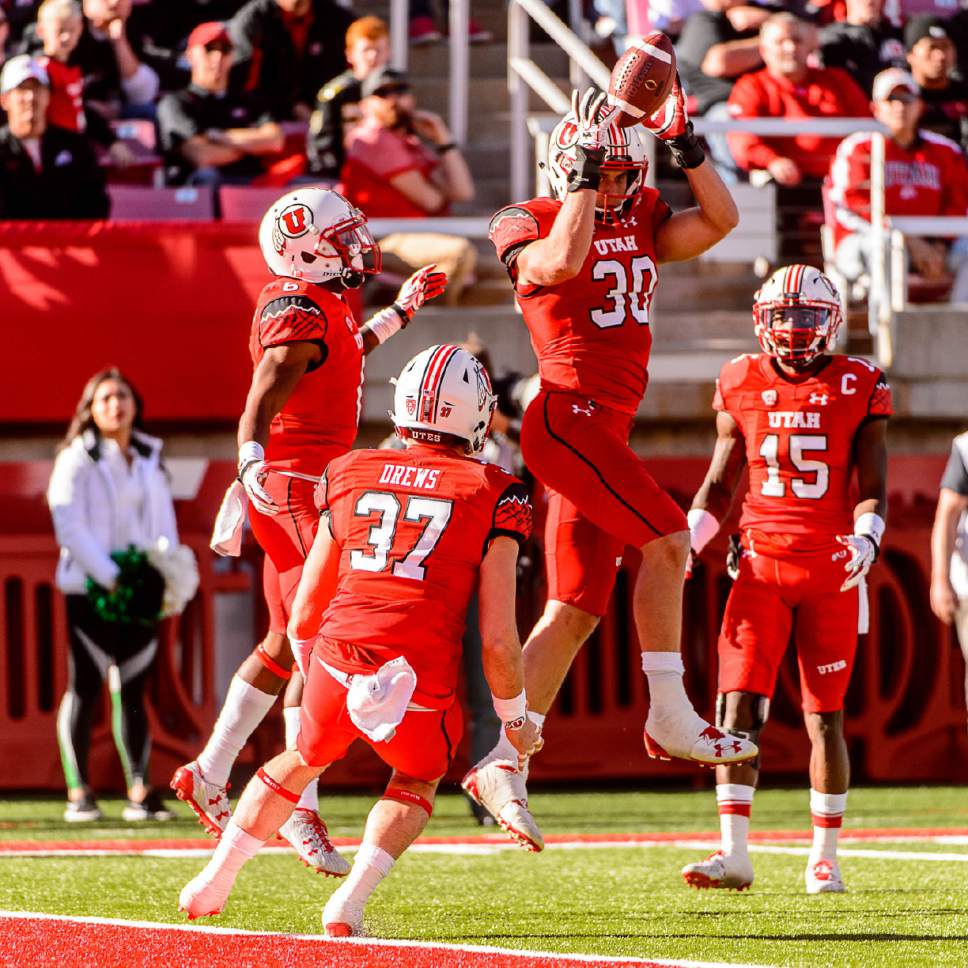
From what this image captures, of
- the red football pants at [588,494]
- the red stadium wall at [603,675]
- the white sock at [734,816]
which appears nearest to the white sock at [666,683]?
the red football pants at [588,494]

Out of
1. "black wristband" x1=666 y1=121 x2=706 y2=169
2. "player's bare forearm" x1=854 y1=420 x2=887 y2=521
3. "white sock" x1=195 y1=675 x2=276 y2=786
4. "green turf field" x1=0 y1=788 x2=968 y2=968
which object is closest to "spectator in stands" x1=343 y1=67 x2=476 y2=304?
"green turf field" x1=0 y1=788 x2=968 y2=968

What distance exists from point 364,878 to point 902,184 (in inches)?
323

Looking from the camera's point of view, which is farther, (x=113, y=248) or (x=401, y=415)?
(x=113, y=248)

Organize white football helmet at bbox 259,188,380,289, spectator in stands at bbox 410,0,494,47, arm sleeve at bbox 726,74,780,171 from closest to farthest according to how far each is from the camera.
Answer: white football helmet at bbox 259,188,380,289, arm sleeve at bbox 726,74,780,171, spectator in stands at bbox 410,0,494,47

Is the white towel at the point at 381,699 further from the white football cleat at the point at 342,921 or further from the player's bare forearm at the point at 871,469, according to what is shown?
the player's bare forearm at the point at 871,469

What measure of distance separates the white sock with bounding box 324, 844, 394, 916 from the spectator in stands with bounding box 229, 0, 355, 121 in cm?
827

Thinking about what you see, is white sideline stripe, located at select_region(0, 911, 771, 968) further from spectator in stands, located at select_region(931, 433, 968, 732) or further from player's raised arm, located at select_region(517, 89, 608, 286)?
spectator in stands, located at select_region(931, 433, 968, 732)

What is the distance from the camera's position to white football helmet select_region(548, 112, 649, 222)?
22.7 feet

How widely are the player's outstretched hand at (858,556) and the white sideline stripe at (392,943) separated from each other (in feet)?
6.81

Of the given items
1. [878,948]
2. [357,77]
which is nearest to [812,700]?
[878,948]

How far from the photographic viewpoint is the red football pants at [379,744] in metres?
6.10

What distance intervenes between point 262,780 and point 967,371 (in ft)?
23.8

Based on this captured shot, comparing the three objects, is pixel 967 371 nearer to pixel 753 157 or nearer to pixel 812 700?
pixel 753 157

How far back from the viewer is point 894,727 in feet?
39.4
